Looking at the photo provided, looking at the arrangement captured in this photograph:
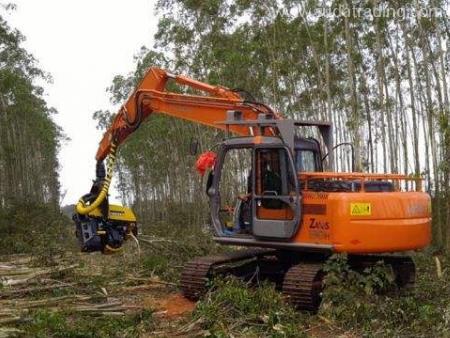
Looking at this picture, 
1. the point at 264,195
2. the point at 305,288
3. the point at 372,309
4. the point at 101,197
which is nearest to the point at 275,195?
the point at 264,195

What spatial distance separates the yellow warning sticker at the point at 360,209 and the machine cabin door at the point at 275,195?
731 mm

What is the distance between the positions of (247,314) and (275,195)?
179cm

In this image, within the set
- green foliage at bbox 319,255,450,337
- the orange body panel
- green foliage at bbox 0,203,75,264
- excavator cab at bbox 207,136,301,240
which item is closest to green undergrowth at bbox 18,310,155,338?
excavator cab at bbox 207,136,301,240

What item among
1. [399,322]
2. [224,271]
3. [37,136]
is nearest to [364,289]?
[399,322]

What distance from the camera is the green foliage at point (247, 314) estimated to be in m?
7.14

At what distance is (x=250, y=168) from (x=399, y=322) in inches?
118

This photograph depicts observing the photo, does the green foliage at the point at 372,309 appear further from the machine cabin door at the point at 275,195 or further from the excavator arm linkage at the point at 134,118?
the excavator arm linkage at the point at 134,118

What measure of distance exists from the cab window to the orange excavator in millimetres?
17

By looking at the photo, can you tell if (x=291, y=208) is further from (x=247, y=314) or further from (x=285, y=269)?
(x=247, y=314)

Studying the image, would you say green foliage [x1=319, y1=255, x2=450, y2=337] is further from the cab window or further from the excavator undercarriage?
the cab window

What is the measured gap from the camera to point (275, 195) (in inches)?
344

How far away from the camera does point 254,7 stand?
86.1 feet

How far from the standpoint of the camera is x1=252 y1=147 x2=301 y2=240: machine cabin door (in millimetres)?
8586

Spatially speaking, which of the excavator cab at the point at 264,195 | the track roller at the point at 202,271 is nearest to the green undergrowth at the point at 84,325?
the track roller at the point at 202,271
